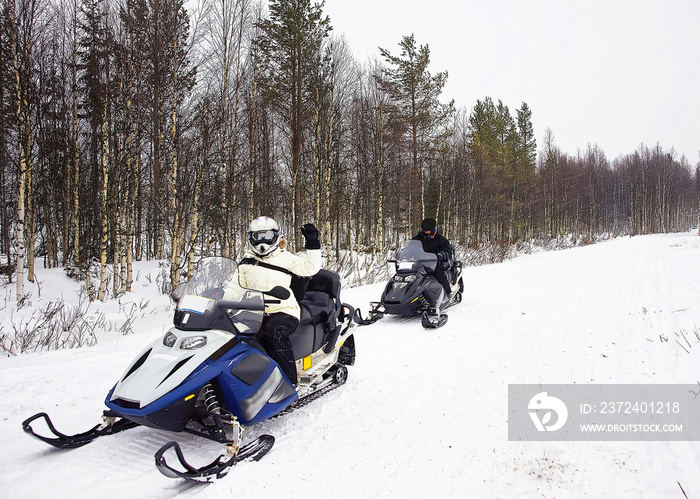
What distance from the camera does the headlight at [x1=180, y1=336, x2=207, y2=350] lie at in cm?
271

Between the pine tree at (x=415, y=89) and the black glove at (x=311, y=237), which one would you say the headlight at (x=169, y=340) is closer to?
the black glove at (x=311, y=237)

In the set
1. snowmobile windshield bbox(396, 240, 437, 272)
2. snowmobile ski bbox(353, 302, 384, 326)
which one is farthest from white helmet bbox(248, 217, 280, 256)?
snowmobile windshield bbox(396, 240, 437, 272)

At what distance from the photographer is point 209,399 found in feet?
8.96

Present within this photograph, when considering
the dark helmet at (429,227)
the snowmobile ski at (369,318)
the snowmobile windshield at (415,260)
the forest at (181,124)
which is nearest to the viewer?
the snowmobile ski at (369,318)

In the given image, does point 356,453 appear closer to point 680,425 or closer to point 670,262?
point 680,425

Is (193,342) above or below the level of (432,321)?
above

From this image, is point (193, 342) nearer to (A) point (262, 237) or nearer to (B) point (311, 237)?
(A) point (262, 237)

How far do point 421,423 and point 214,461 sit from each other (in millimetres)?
1682

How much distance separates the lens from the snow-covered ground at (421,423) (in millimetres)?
2389

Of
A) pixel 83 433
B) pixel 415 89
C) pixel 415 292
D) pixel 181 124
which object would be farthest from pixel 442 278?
pixel 415 89

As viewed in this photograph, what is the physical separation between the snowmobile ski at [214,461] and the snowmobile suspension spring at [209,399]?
311 millimetres

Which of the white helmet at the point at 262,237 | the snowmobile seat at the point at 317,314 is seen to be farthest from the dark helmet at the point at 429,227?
the white helmet at the point at 262,237

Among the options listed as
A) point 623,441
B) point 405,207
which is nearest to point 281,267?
point 623,441

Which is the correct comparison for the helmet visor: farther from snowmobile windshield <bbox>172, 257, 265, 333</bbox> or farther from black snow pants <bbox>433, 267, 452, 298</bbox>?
black snow pants <bbox>433, 267, 452, 298</bbox>
